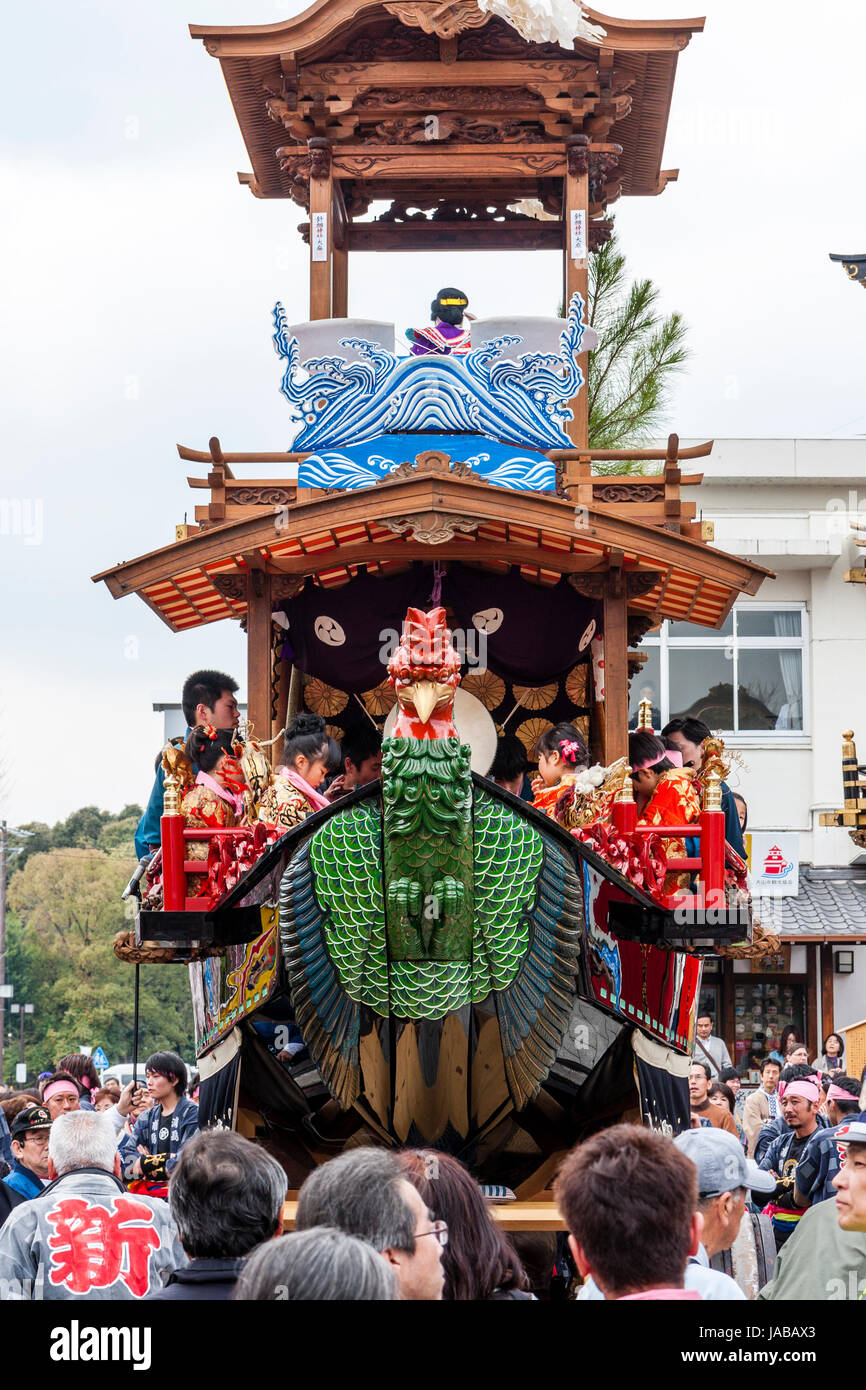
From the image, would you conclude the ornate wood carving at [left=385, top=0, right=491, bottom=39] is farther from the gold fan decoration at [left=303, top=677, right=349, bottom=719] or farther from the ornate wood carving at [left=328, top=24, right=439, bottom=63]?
the gold fan decoration at [left=303, top=677, right=349, bottom=719]

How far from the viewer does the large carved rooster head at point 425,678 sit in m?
6.37

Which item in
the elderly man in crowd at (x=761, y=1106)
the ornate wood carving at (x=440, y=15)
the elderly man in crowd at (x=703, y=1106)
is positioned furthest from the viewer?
the elderly man in crowd at (x=761, y=1106)

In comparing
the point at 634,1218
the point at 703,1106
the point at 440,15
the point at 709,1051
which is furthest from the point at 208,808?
the point at 709,1051

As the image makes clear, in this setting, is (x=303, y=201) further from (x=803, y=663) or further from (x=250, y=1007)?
(x=803, y=663)

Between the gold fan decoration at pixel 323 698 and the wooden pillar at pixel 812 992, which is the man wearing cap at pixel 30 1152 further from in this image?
the wooden pillar at pixel 812 992

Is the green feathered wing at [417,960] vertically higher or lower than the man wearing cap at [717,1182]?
higher

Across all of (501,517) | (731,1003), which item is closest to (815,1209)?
(501,517)

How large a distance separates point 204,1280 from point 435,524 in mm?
5059

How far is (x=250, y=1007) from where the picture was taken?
707cm

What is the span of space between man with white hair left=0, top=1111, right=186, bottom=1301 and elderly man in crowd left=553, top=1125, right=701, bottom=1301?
5.86ft

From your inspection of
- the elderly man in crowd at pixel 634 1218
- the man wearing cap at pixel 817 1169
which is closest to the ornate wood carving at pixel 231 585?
the man wearing cap at pixel 817 1169
